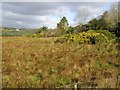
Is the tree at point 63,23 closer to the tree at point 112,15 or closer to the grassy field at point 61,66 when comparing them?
the tree at point 112,15

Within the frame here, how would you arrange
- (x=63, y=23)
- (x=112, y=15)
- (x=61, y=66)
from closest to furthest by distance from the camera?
1. (x=61, y=66)
2. (x=112, y=15)
3. (x=63, y=23)

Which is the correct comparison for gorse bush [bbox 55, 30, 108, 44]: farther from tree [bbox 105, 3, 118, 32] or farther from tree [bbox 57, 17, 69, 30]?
tree [bbox 57, 17, 69, 30]

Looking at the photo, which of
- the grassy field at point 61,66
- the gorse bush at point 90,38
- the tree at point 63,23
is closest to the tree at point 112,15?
the gorse bush at point 90,38

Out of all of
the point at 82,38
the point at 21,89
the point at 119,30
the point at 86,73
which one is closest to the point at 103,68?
the point at 86,73

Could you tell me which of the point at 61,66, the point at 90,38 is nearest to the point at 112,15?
the point at 90,38

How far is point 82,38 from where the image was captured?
2023 cm

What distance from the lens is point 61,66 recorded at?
44.2 ft

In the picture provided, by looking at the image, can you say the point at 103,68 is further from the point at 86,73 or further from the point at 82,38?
the point at 82,38

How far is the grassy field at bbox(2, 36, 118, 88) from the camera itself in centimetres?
1144

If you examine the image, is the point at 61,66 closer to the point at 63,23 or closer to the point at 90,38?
the point at 90,38

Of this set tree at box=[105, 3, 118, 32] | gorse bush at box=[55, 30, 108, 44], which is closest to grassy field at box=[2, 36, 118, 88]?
gorse bush at box=[55, 30, 108, 44]

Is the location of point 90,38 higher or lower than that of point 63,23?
lower

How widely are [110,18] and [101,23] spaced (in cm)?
180

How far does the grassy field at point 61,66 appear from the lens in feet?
37.5
